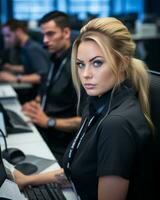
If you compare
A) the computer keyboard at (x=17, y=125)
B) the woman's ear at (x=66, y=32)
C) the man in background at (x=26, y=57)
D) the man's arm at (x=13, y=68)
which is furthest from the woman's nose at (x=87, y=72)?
the man's arm at (x=13, y=68)

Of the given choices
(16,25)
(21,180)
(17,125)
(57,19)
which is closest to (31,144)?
(17,125)

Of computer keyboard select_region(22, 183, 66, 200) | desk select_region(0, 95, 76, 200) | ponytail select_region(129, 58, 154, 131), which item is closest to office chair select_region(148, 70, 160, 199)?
ponytail select_region(129, 58, 154, 131)

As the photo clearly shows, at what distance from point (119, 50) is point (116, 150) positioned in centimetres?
37

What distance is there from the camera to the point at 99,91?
52.2 inches

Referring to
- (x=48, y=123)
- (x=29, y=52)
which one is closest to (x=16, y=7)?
(x=29, y=52)

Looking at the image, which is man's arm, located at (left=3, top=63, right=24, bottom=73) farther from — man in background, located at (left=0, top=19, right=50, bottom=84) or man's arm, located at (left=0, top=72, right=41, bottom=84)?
man's arm, located at (left=0, top=72, right=41, bottom=84)

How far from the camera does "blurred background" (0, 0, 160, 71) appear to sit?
555cm

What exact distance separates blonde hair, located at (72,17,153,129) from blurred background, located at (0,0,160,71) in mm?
4160

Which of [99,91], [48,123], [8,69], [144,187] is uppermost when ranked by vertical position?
[99,91]

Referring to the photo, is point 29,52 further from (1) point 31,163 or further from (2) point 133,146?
(2) point 133,146

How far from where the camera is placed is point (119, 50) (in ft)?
4.25

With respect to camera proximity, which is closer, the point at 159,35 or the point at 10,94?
the point at 10,94

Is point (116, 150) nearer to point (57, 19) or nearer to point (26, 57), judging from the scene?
point (57, 19)

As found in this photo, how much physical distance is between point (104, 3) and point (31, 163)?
6398mm
